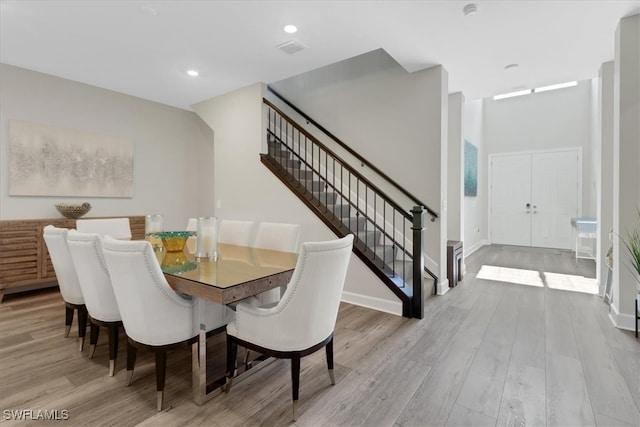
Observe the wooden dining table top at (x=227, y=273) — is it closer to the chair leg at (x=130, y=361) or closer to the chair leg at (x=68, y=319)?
the chair leg at (x=130, y=361)

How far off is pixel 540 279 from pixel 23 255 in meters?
6.76

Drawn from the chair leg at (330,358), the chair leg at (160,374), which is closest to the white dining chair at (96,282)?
the chair leg at (160,374)

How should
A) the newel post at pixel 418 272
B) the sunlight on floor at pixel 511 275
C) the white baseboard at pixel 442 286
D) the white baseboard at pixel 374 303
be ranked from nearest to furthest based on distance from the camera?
the newel post at pixel 418 272 < the white baseboard at pixel 374 303 < the white baseboard at pixel 442 286 < the sunlight on floor at pixel 511 275

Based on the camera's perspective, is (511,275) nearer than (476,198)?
Yes

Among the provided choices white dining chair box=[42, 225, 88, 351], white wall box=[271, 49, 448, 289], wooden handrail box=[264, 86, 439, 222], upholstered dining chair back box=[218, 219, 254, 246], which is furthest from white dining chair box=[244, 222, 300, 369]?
white wall box=[271, 49, 448, 289]

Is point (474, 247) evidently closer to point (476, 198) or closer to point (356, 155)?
point (476, 198)

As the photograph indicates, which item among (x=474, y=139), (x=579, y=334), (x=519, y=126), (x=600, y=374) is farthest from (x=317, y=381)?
(x=519, y=126)

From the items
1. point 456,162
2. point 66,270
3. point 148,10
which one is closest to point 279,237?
point 66,270

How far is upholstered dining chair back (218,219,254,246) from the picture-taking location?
3.13 m

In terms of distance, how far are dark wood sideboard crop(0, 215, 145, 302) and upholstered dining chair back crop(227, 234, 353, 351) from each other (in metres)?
3.54

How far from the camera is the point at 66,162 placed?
4.29 m

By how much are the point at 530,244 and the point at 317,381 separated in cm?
721

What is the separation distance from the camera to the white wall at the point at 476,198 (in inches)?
245

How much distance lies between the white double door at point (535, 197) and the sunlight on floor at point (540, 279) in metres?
2.74
